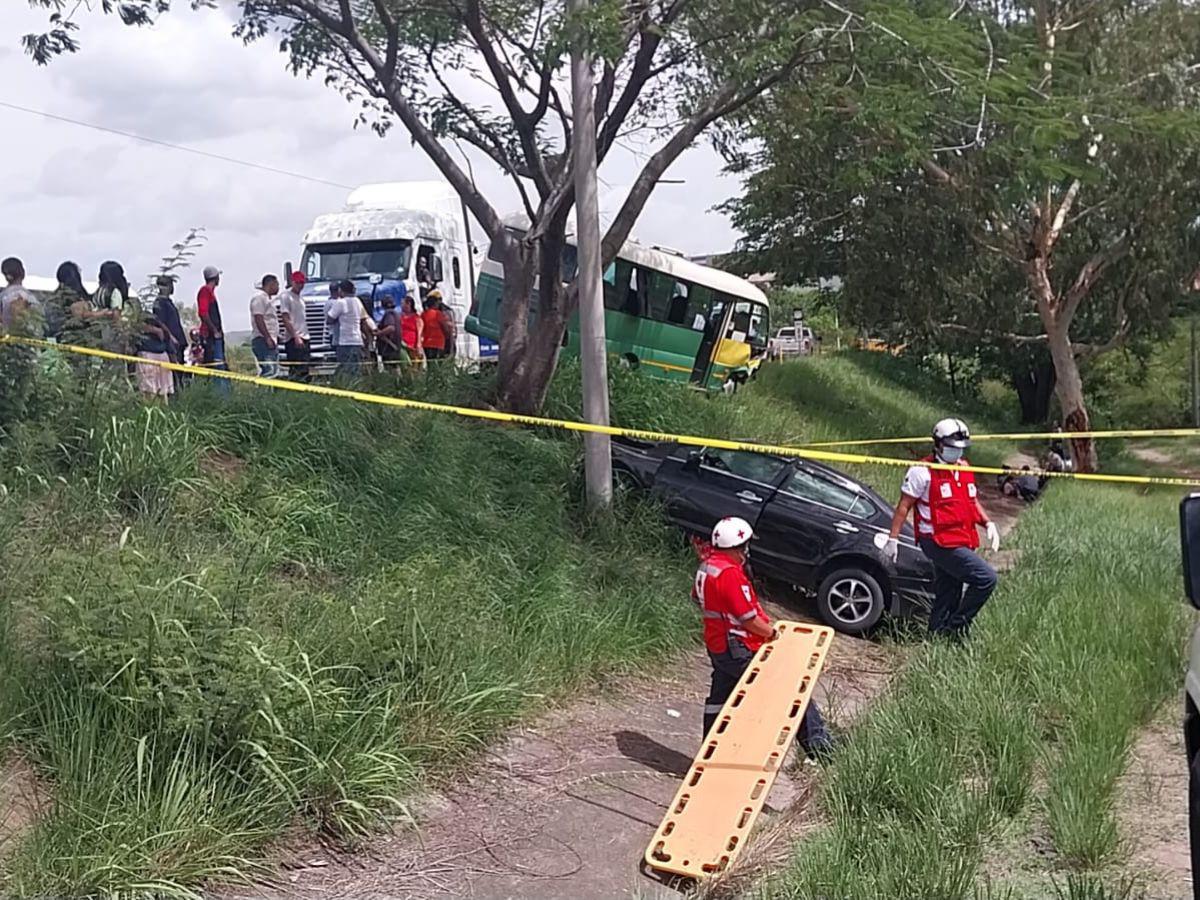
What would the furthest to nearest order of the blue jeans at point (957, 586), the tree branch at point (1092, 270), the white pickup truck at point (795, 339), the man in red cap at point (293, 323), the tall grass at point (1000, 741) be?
the white pickup truck at point (795, 339) → the tree branch at point (1092, 270) → the man in red cap at point (293, 323) → the blue jeans at point (957, 586) → the tall grass at point (1000, 741)

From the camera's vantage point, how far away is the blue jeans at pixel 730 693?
21.3 ft

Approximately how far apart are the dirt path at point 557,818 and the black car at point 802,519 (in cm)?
258

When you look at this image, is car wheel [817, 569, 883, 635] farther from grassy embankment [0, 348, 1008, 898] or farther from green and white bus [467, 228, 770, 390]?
green and white bus [467, 228, 770, 390]

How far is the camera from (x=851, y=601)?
1070cm

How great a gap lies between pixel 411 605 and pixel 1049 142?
6.23 meters

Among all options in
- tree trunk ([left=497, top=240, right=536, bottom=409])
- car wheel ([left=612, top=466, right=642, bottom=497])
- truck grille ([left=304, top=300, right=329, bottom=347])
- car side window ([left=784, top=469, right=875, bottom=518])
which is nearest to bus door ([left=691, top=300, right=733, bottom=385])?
truck grille ([left=304, top=300, right=329, bottom=347])

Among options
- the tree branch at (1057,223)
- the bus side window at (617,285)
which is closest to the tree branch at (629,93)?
the bus side window at (617,285)

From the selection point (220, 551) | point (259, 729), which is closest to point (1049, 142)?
point (220, 551)

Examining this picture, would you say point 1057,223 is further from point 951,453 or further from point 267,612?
point 267,612

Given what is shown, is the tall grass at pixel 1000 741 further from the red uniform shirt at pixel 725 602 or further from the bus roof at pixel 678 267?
the bus roof at pixel 678 267

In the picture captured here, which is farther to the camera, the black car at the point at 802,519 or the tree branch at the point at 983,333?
the tree branch at the point at 983,333

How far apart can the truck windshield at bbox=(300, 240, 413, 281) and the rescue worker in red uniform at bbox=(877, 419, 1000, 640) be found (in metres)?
12.4

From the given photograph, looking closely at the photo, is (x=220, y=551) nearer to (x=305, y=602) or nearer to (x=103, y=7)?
(x=305, y=602)

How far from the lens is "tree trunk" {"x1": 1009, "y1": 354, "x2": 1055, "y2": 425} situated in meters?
40.4
